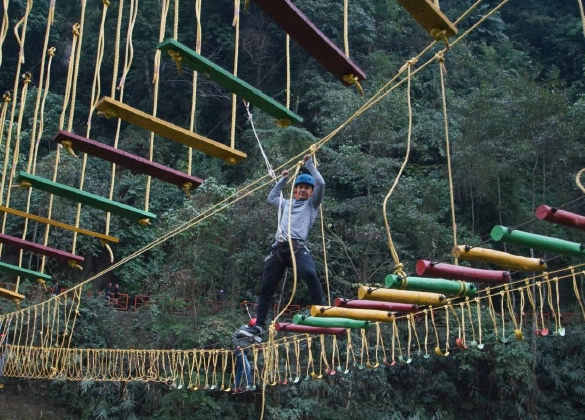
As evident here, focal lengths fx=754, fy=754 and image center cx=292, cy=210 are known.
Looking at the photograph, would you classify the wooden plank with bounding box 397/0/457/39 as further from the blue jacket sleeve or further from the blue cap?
the blue cap

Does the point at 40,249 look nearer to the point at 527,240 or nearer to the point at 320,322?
the point at 320,322

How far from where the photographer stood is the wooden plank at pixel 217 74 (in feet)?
7.40

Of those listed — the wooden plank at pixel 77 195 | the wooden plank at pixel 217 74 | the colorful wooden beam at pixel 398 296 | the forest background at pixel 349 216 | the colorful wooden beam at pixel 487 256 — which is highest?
the forest background at pixel 349 216

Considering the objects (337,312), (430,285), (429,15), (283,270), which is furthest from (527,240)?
(283,270)

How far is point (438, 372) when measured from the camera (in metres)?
10.1

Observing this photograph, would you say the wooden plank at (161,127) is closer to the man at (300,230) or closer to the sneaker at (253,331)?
the man at (300,230)

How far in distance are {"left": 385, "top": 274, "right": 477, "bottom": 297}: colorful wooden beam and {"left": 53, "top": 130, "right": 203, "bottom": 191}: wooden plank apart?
0.87 metres

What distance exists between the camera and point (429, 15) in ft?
6.74

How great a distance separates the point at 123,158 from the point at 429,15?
1265mm

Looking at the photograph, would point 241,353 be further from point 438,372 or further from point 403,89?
point 403,89

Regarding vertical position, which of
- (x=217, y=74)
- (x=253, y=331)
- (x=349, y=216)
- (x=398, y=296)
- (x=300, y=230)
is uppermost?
(x=349, y=216)

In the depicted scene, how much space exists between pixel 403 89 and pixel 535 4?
6218 millimetres

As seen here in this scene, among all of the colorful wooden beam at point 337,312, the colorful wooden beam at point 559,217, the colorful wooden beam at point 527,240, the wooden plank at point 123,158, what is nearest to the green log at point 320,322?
the colorful wooden beam at point 337,312

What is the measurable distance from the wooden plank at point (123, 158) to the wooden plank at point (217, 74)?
49 cm
